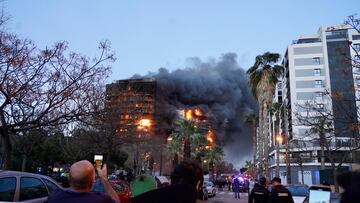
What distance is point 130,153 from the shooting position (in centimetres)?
5325

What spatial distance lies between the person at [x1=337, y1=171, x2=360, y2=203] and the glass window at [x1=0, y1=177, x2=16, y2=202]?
541cm

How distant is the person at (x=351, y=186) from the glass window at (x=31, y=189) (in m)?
5.62

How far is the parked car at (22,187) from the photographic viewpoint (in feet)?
20.0

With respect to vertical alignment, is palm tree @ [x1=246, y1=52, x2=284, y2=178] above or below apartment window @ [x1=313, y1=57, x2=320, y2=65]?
below

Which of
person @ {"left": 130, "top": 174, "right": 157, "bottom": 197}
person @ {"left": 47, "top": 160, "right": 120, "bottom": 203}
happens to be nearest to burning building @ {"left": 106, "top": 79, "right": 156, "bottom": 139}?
person @ {"left": 130, "top": 174, "right": 157, "bottom": 197}

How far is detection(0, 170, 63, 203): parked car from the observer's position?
6.09 m

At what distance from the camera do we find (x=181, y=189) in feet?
8.93

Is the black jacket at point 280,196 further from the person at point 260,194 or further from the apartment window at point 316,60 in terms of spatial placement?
the apartment window at point 316,60

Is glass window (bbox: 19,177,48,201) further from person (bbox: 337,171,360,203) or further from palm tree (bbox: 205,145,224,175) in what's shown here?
palm tree (bbox: 205,145,224,175)

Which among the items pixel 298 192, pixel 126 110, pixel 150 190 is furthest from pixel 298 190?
pixel 126 110

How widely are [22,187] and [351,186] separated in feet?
19.1

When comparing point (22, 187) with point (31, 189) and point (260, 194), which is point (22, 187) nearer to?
point (31, 189)

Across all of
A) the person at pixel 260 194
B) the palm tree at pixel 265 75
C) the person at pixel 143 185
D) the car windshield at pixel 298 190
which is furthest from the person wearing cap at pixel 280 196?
the palm tree at pixel 265 75

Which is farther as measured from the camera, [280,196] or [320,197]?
[320,197]
